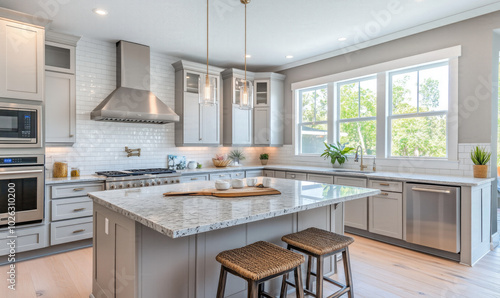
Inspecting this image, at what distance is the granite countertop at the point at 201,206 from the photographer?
1.50 meters

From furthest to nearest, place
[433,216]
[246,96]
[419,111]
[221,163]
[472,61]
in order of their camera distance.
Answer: [221,163] < [419,111] < [472,61] < [433,216] < [246,96]

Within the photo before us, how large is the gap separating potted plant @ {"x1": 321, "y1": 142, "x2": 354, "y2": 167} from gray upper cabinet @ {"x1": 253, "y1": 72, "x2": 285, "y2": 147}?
1.28 m

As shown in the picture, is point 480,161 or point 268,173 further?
point 268,173

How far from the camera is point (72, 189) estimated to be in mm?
3750

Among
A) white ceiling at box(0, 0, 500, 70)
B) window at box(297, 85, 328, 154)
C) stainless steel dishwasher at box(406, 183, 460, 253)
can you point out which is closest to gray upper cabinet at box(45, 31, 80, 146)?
white ceiling at box(0, 0, 500, 70)

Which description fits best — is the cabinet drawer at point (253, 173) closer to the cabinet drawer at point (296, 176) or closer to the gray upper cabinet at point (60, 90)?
the cabinet drawer at point (296, 176)

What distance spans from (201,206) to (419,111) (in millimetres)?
3800

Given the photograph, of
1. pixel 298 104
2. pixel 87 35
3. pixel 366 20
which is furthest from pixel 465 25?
pixel 87 35

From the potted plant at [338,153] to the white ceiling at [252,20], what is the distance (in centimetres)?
170

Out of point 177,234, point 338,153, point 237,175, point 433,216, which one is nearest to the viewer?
point 177,234

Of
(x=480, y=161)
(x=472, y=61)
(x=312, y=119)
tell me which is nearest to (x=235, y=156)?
(x=312, y=119)

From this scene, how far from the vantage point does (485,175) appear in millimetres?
3500

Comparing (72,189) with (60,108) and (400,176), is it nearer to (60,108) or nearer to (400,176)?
(60,108)

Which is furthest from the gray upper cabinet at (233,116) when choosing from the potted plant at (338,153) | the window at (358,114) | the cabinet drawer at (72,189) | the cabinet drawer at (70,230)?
the cabinet drawer at (70,230)
